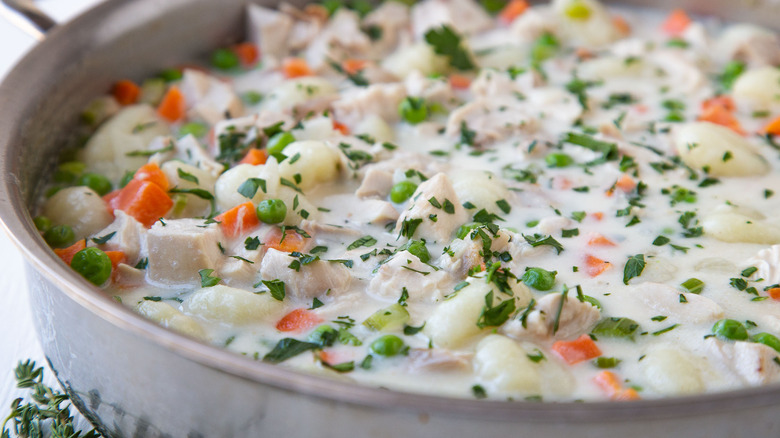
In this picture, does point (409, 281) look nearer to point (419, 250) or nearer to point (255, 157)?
point (419, 250)

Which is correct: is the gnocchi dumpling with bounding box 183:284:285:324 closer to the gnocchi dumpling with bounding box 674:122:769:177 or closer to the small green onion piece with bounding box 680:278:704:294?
the small green onion piece with bounding box 680:278:704:294

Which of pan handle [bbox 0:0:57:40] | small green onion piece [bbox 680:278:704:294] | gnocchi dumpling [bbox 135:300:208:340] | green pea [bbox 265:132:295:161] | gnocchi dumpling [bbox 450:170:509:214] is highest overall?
pan handle [bbox 0:0:57:40]

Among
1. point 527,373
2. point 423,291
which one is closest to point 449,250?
point 423,291

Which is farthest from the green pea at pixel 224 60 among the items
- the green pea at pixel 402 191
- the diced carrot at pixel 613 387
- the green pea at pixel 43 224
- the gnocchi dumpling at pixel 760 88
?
the diced carrot at pixel 613 387

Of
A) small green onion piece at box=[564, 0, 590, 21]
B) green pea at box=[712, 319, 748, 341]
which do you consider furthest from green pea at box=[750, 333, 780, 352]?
small green onion piece at box=[564, 0, 590, 21]

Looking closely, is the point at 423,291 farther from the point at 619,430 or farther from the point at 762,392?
the point at 762,392

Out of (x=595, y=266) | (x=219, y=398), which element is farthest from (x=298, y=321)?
(x=595, y=266)
